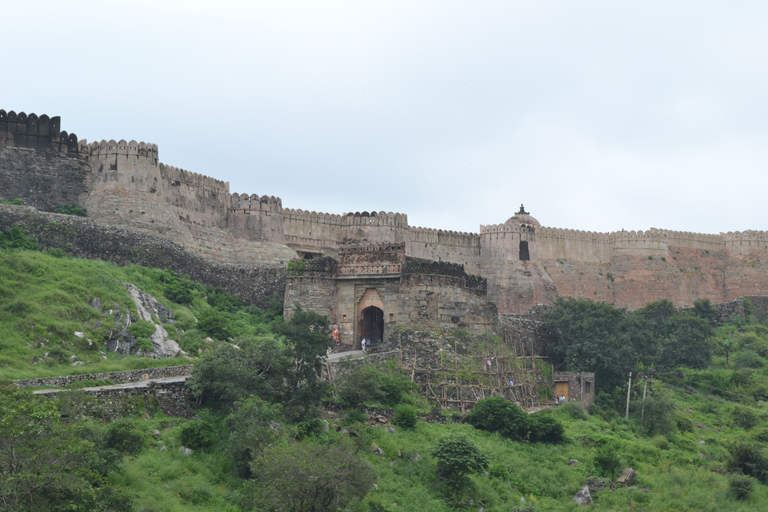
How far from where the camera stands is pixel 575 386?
29.6 m

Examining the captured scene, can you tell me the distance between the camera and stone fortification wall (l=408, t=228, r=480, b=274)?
4216cm

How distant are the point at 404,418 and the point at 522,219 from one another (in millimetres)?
23065

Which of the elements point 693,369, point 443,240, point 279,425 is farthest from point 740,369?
point 279,425

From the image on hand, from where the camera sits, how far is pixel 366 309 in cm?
2928

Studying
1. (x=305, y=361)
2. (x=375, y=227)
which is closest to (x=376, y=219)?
(x=375, y=227)

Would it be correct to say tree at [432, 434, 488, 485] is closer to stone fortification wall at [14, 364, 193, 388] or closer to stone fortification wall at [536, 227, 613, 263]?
stone fortification wall at [14, 364, 193, 388]

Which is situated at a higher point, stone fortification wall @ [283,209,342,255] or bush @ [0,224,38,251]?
stone fortification wall @ [283,209,342,255]

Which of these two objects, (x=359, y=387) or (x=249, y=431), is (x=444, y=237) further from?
(x=249, y=431)

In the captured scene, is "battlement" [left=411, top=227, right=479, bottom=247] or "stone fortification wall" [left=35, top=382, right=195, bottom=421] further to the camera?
Result: "battlement" [left=411, top=227, right=479, bottom=247]

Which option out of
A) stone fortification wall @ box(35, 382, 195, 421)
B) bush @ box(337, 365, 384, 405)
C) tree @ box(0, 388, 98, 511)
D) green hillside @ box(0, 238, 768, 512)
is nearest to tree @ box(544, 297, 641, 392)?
green hillside @ box(0, 238, 768, 512)

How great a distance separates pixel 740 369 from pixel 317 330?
19134mm

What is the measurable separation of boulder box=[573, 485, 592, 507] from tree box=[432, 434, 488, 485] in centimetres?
239

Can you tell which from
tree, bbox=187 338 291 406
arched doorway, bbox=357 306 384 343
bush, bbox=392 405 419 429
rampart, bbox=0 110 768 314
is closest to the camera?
tree, bbox=187 338 291 406

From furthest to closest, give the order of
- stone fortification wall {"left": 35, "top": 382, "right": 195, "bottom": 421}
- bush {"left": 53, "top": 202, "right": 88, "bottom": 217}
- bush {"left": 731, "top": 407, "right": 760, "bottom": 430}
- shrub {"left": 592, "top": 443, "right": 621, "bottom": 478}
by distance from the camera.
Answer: bush {"left": 53, "top": 202, "right": 88, "bottom": 217} → bush {"left": 731, "top": 407, "right": 760, "bottom": 430} → shrub {"left": 592, "top": 443, "right": 621, "bottom": 478} → stone fortification wall {"left": 35, "top": 382, "right": 195, "bottom": 421}
